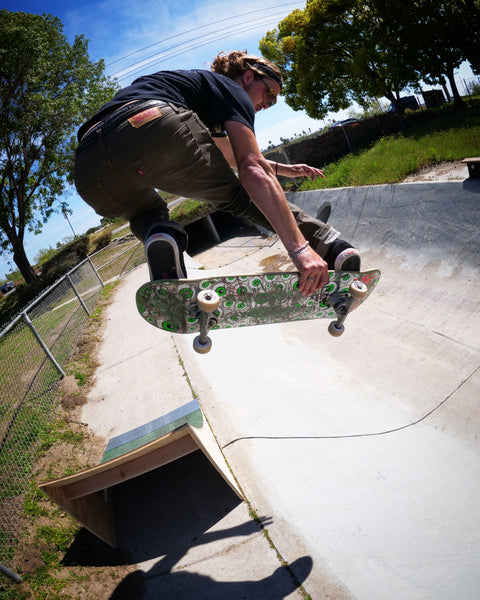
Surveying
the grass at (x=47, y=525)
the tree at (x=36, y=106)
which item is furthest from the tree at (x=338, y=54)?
the grass at (x=47, y=525)

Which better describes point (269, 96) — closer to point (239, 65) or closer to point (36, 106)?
point (239, 65)

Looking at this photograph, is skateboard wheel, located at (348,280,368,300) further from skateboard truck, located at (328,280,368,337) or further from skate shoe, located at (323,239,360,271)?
skate shoe, located at (323,239,360,271)

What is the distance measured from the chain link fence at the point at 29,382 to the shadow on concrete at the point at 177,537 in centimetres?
85

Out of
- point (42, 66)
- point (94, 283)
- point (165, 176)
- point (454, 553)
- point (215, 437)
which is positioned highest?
point (42, 66)

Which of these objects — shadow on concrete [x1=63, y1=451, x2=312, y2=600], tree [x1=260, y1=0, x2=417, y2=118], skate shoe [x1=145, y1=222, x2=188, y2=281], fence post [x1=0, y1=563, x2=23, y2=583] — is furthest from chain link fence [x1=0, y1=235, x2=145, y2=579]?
tree [x1=260, y1=0, x2=417, y2=118]

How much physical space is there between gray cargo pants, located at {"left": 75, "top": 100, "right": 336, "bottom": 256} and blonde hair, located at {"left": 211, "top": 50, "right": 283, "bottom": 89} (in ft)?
2.16

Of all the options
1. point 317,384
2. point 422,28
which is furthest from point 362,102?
point 317,384

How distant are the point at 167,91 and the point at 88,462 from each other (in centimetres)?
360

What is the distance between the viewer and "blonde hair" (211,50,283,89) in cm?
223

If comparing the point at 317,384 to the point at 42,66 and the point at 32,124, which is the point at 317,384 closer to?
the point at 32,124

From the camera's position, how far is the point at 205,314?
2.23 m

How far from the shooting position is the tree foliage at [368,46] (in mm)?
12312

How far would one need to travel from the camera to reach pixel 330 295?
2.63 metres

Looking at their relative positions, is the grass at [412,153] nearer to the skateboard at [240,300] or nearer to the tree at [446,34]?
the tree at [446,34]
